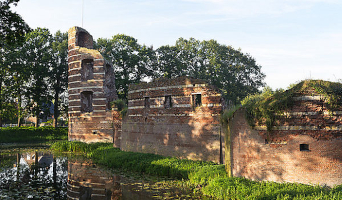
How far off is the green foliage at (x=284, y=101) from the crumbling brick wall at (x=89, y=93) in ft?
59.0

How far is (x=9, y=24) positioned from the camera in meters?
10.0

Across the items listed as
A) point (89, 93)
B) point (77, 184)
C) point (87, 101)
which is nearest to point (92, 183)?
point (77, 184)

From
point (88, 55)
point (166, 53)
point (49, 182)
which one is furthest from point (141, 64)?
point (49, 182)

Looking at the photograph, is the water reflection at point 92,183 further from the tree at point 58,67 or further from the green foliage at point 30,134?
the tree at point 58,67

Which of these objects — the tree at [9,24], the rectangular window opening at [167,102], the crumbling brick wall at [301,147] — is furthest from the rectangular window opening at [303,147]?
the tree at [9,24]

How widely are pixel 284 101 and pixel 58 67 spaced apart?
34.4m

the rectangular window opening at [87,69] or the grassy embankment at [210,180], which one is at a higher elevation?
the rectangular window opening at [87,69]

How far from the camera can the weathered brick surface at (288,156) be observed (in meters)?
Answer: 9.08

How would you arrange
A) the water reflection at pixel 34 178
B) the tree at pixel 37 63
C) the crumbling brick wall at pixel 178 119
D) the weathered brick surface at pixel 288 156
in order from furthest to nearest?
1. the tree at pixel 37 63
2. the crumbling brick wall at pixel 178 119
3. the water reflection at pixel 34 178
4. the weathered brick surface at pixel 288 156

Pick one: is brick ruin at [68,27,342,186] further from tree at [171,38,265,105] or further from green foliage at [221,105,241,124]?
tree at [171,38,265,105]

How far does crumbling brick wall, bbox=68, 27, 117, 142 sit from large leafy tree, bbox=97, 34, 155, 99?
9039 mm

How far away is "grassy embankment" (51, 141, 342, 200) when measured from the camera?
8.39 meters

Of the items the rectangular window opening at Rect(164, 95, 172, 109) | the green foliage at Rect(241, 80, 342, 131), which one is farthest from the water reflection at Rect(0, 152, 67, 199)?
the green foliage at Rect(241, 80, 342, 131)

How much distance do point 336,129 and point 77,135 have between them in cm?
2282
